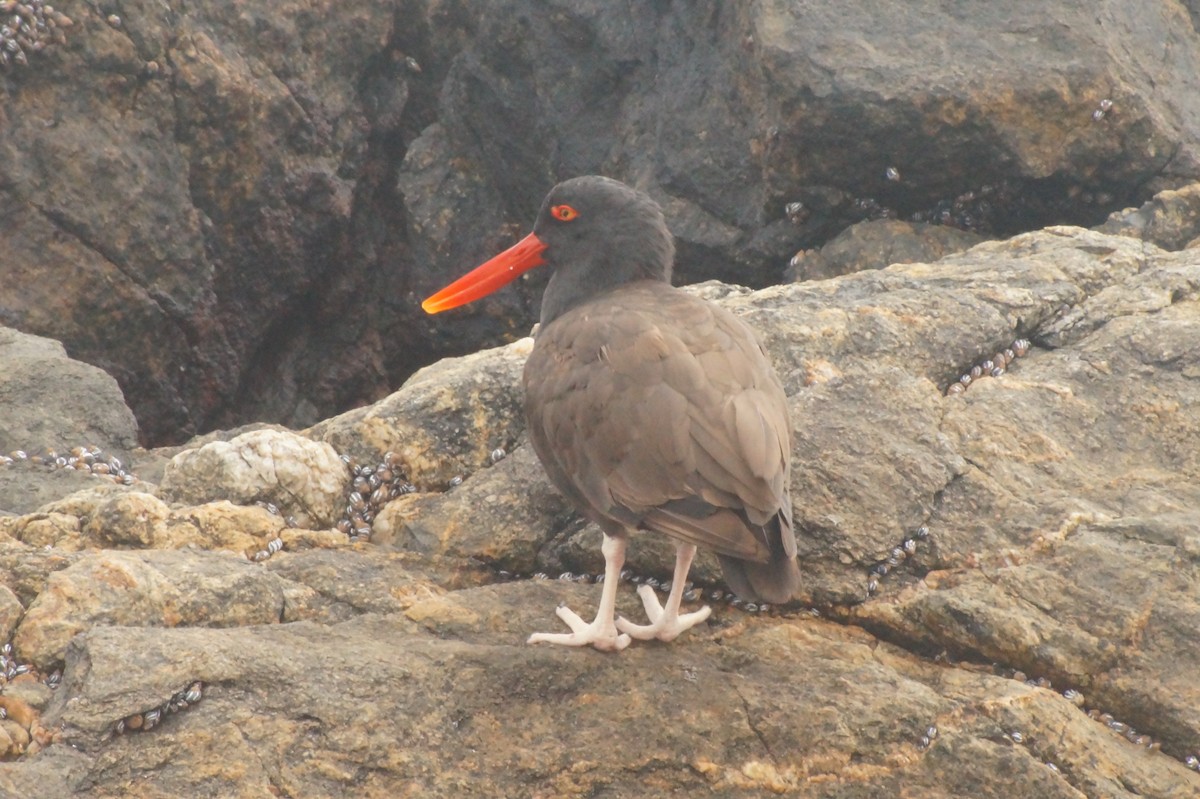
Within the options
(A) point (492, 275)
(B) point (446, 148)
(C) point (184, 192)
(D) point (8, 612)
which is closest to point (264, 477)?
(D) point (8, 612)

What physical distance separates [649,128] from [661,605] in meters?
4.74

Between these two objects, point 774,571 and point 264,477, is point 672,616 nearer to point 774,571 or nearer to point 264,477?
point 774,571

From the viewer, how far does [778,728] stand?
174 inches

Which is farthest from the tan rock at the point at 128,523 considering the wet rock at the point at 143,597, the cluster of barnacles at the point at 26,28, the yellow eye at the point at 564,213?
the cluster of barnacles at the point at 26,28

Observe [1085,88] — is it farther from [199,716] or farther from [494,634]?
[199,716]

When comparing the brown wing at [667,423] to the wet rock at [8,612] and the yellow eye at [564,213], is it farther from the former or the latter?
the wet rock at [8,612]

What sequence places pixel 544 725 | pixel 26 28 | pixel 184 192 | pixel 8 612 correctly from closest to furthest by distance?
pixel 544 725, pixel 8 612, pixel 26 28, pixel 184 192

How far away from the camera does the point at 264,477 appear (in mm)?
5723

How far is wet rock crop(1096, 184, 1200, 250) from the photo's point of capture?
7.73 metres

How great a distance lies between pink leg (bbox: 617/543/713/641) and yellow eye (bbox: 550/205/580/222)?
181cm

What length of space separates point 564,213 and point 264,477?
5.86 feet

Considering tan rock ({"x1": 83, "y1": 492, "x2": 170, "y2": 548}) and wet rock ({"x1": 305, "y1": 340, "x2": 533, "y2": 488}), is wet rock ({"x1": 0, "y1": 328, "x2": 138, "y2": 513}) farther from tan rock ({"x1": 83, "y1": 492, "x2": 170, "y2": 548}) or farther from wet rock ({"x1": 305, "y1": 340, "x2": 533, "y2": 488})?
wet rock ({"x1": 305, "y1": 340, "x2": 533, "y2": 488})

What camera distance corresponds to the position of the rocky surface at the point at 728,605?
4254 millimetres

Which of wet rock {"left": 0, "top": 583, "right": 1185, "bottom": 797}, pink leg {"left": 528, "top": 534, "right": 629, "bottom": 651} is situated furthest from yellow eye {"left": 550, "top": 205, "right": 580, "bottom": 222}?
wet rock {"left": 0, "top": 583, "right": 1185, "bottom": 797}
